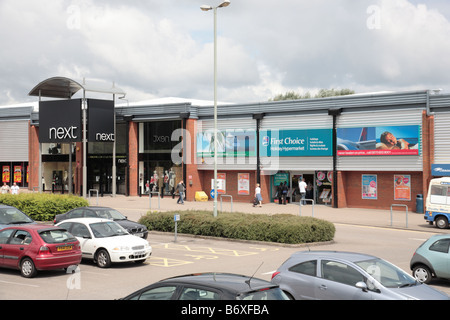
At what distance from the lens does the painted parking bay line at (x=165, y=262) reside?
17.2 meters

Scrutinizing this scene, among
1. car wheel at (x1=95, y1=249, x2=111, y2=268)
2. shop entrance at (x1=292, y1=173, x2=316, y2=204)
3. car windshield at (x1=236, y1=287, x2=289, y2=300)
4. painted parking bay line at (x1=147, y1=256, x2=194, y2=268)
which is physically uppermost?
shop entrance at (x1=292, y1=173, x2=316, y2=204)

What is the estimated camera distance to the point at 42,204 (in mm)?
28188

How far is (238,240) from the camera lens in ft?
72.9

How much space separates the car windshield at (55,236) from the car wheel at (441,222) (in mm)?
18420

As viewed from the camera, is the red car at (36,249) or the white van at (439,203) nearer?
the red car at (36,249)

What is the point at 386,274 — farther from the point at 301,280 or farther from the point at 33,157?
the point at 33,157

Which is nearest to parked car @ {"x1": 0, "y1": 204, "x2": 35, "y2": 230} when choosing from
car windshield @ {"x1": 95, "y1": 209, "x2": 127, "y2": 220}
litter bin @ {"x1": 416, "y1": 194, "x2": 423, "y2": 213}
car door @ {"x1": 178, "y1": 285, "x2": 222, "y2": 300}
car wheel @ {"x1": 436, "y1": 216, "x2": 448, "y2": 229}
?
car windshield @ {"x1": 95, "y1": 209, "x2": 127, "y2": 220}

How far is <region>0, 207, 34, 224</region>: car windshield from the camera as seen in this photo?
67.9 ft

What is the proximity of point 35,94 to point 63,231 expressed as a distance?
32354 millimetres

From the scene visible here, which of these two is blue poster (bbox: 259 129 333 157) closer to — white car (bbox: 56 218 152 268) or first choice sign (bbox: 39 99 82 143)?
first choice sign (bbox: 39 99 82 143)

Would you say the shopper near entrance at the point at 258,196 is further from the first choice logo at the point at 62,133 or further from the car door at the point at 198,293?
the car door at the point at 198,293

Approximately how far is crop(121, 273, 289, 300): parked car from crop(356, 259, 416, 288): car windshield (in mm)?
3253

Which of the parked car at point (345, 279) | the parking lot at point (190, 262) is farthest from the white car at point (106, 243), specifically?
the parked car at point (345, 279)
